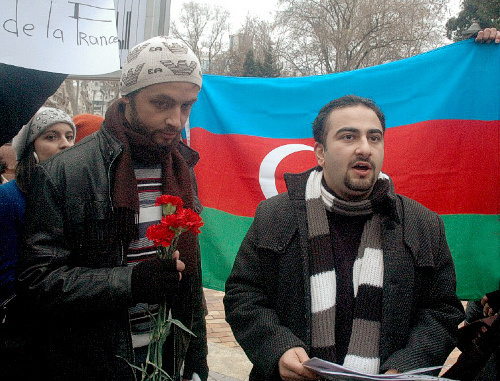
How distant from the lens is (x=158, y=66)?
1.75 meters

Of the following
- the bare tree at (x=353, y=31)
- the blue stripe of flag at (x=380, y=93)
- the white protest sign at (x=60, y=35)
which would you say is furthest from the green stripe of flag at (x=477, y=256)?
the bare tree at (x=353, y=31)

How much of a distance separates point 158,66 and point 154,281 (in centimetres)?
79

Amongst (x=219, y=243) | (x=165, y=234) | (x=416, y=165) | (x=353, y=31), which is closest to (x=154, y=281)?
(x=165, y=234)

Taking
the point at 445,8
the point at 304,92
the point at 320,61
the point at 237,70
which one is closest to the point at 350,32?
the point at 320,61

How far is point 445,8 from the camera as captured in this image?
969 inches

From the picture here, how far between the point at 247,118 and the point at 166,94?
1725mm

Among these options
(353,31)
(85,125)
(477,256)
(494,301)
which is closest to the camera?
(494,301)

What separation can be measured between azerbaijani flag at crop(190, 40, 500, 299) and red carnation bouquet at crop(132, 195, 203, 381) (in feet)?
6.16

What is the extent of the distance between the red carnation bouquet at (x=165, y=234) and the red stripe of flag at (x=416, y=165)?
187cm

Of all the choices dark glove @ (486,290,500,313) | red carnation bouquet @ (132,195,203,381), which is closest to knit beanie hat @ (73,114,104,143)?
red carnation bouquet @ (132,195,203,381)

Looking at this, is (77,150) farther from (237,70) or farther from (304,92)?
(237,70)

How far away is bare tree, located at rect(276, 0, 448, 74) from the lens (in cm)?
2539

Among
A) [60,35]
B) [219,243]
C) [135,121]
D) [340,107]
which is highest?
[60,35]

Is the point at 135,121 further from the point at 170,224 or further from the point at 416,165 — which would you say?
the point at 416,165
